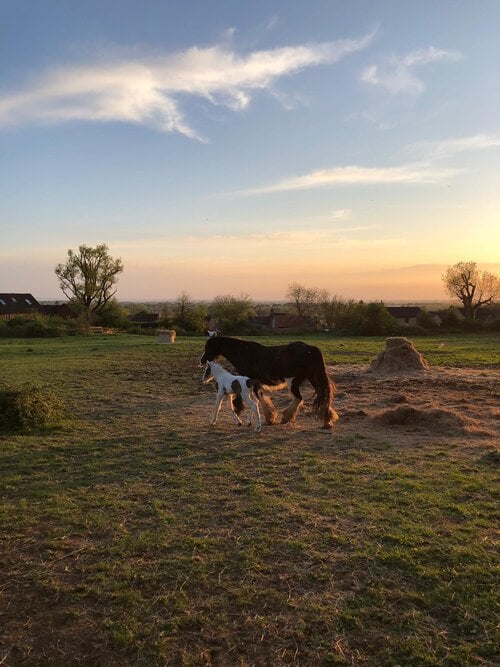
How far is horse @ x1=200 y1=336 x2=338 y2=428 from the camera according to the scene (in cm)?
958

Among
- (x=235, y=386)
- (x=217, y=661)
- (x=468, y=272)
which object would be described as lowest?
(x=217, y=661)

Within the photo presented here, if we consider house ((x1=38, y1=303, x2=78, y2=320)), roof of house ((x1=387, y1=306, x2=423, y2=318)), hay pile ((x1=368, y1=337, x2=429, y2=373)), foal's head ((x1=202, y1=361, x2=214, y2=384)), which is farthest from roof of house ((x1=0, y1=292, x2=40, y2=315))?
foal's head ((x1=202, y1=361, x2=214, y2=384))

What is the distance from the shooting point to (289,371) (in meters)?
9.67

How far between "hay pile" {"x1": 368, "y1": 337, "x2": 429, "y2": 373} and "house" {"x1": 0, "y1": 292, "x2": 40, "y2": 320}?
217 ft

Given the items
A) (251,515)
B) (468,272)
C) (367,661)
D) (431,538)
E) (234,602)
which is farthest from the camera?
(468,272)

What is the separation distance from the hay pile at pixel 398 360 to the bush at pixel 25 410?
39.4ft

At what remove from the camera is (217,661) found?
125 inches

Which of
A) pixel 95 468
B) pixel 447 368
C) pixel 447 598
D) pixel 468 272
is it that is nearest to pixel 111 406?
pixel 95 468

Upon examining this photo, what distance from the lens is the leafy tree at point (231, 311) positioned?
58.3 m

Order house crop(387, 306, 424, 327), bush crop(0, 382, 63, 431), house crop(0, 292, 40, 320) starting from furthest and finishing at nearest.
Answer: house crop(387, 306, 424, 327) → house crop(0, 292, 40, 320) → bush crop(0, 382, 63, 431)

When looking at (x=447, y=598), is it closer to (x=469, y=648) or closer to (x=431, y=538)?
(x=469, y=648)

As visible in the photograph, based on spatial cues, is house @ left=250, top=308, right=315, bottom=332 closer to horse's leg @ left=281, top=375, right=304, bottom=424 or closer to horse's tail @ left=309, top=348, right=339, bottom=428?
horse's leg @ left=281, top=375, right=304, bottom=424

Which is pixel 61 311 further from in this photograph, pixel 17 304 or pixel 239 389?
pixel 239 389

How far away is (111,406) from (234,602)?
881 centimetres
